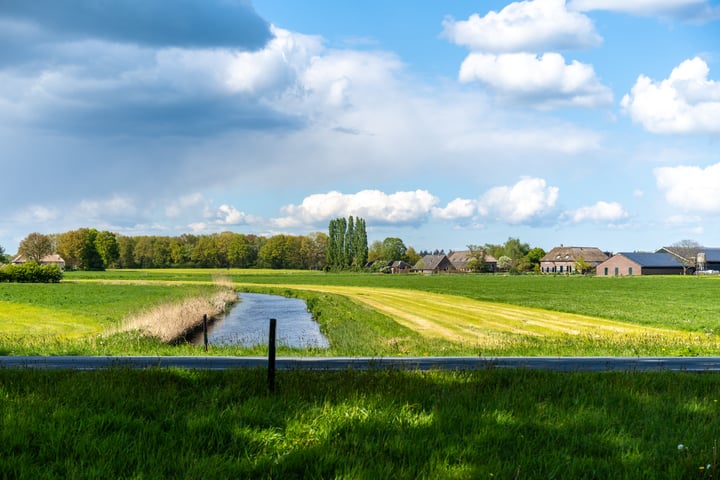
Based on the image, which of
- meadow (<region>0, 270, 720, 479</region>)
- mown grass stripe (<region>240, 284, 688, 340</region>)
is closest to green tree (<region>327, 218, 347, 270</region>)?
mown grass stripe (<region>240, 284, 688, 340</region>)

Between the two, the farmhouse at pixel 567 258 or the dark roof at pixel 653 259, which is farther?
the farmhouse at pixel 567 258

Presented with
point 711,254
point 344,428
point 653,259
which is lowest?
point 344,428

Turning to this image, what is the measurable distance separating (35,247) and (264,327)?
514 feet

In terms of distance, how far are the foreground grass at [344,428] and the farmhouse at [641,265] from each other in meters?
148

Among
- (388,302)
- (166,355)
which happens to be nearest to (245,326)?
(388,302)

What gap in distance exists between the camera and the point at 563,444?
724 centimetres

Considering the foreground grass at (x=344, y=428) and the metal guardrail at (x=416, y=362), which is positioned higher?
the foreground grass at (x=344, y=428)

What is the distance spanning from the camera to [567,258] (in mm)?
184750

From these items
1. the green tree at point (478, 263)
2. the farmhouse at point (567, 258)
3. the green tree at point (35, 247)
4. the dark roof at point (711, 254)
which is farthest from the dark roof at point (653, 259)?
the green tree at point (35, 247)

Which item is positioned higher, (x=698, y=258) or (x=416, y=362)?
(x=698, y=258)

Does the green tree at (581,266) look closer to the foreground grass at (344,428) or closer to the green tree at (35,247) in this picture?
the green tree at (35,247)

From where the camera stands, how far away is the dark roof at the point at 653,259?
146875 mm

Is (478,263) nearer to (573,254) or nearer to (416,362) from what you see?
(573,254)

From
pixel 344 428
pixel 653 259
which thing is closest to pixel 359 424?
pixel 344 428
